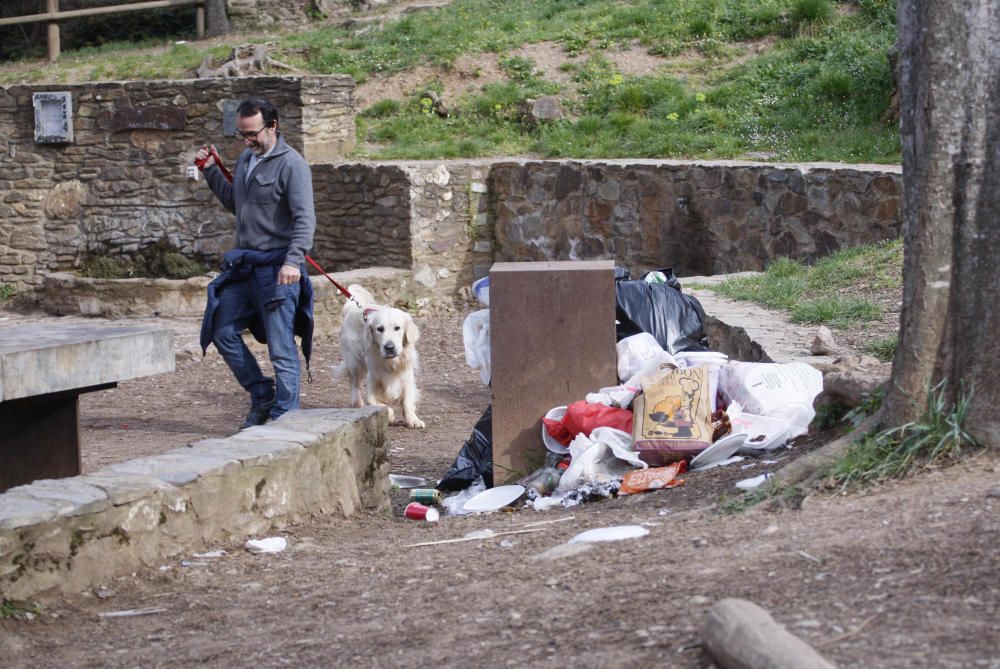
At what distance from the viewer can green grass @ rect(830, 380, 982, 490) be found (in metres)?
3.76

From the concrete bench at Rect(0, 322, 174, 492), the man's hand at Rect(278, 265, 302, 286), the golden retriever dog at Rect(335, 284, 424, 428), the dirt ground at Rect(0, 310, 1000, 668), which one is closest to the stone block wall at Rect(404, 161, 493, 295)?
the golden retriever dog at Rect(335, 284, 424, 428)

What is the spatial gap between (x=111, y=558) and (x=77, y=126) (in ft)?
34.5

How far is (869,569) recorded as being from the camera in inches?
117

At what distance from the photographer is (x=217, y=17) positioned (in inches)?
746

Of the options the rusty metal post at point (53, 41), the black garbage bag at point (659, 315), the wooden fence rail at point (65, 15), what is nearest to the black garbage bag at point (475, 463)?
the black garbage bag at point (659, 315)

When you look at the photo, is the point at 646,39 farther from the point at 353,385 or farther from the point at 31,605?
the point at 31,605

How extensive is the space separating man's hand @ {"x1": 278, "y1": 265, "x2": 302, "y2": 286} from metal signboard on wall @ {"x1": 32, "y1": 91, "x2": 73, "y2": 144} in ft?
27.0

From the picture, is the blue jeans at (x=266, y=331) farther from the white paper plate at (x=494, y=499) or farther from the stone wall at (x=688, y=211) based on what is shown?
the stone wall at (x=688, y=211)

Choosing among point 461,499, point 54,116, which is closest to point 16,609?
point 461,499

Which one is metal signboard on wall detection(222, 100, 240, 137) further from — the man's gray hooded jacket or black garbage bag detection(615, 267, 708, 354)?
black garbage bag detection(615, 267, 708, 354)

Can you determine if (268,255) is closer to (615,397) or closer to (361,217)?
(615,397)

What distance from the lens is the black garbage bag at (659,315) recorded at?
6.23 meters

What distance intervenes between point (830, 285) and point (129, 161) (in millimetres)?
8417

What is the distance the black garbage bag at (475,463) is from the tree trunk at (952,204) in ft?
7.80
